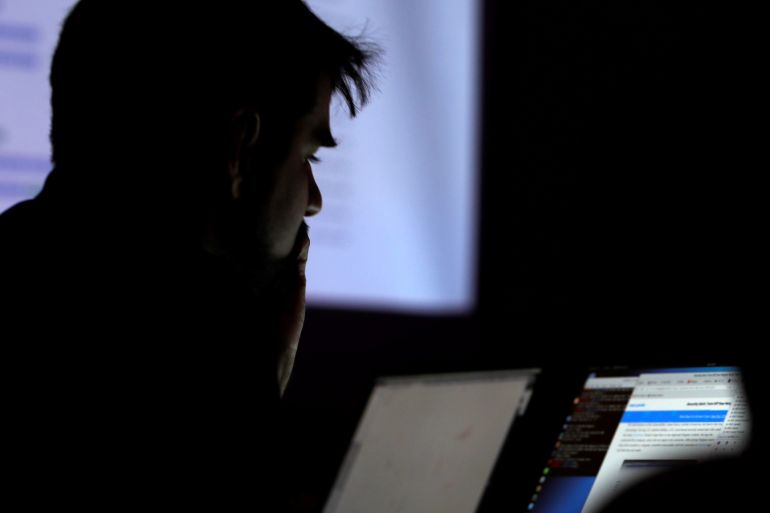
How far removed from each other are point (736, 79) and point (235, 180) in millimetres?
1846

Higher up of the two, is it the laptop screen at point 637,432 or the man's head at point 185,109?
the man's head at point 185,109

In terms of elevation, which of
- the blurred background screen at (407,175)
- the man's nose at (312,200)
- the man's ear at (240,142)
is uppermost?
the man's ear at (240,142)

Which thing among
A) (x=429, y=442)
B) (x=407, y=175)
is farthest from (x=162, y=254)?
(x=407, y=175)

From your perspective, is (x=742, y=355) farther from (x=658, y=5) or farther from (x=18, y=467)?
(x=658, y=5)

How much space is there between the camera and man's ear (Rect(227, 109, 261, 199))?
0.83 metres

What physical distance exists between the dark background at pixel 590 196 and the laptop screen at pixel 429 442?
3.04 ft

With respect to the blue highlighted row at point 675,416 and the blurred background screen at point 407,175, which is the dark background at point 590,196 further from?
the blue highlighted row at point 675,416

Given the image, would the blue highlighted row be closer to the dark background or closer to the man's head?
the man's head

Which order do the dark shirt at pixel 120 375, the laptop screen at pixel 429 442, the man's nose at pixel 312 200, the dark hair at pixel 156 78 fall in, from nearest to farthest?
the dark shirt at pixel 120 375 < the dark hair at pixel 156 78 < the man's nose at pixel 312 200 < the laptop screen at pixel 429 442

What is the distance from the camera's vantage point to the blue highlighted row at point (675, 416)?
897 millimetres

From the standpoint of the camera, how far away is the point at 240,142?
0.83m

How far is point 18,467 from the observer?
71 centimetres

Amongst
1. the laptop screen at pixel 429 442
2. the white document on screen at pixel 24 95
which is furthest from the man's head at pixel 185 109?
the white document on screen at pixel 24 95

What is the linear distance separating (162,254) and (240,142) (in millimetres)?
124
